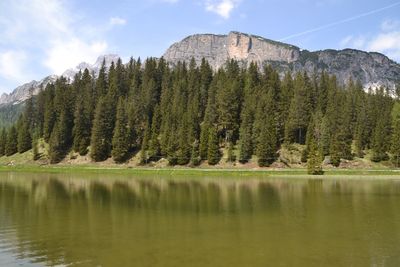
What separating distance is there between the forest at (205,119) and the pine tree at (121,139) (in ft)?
0.97

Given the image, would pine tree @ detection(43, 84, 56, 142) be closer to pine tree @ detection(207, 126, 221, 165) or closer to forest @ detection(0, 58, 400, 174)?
forest @ detection(0, 58, 400, 174)

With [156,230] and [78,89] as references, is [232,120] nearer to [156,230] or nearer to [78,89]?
[78,89]

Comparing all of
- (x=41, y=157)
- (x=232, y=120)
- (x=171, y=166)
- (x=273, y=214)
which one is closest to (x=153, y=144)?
(x=171, y=166)

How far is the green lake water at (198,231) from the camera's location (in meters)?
21.4

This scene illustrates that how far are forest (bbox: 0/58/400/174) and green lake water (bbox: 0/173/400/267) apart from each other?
52.9m

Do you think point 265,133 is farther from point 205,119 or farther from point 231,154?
point 205,119

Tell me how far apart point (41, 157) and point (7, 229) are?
328 feet

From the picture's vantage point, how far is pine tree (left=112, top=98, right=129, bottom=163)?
11475 centimetres

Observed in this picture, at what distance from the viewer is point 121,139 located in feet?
382

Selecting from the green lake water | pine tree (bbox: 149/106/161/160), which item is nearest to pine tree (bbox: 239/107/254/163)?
pine tree (bbox: 149/106/161/160)

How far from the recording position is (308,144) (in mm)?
108312

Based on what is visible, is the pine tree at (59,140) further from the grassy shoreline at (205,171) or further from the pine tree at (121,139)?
the pine tree at (121,139)

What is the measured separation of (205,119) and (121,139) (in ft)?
82.4

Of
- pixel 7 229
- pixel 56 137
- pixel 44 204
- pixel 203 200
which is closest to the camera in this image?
pixel 7 229
